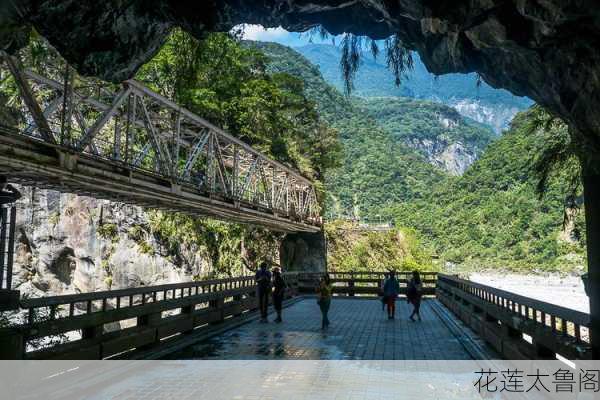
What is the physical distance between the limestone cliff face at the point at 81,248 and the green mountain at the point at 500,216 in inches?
2306

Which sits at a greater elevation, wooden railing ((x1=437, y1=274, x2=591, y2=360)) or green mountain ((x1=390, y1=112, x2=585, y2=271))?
green mountain ((x1=390, y1=112, x2=585, y2=271))

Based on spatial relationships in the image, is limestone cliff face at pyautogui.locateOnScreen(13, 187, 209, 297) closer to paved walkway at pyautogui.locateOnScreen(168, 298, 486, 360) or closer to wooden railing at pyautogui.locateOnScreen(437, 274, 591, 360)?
paved walkway at pyautogui.locateOnScreen(168, 298, 486, 360)

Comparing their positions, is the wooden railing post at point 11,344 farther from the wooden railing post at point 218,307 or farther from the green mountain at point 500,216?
the green mountain at point 500,216

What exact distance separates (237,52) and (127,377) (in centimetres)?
3300

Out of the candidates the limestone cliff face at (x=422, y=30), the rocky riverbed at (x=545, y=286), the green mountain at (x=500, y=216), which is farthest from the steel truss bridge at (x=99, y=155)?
the green mountain at (x=500, y=216)

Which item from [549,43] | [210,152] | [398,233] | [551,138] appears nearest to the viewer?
[549,43]

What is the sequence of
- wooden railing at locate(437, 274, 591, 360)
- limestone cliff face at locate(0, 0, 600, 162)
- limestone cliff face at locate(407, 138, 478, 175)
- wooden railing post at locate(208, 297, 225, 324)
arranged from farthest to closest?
1. limestone cliff face at locate(407, 138, 478, 175)
2. wooden railing post at locate(208, 297, 225, 324)
3. limestone cliff face at locate(0, 0, 600, 162)
4. wooden railing at locate(437, 274, 591, 360)

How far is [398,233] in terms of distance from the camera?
4966 centimetres

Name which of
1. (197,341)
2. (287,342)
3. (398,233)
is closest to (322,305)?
(287,342)

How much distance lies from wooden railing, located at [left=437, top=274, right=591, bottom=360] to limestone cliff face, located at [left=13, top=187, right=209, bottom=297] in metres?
20.3

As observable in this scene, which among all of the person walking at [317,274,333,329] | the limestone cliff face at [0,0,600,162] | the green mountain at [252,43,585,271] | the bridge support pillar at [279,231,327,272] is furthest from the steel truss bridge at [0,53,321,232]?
the green mountain at [252,43,585,271]

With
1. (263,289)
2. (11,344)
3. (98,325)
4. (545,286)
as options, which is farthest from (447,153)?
(11,344)

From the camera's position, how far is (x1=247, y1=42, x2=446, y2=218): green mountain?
364 ft

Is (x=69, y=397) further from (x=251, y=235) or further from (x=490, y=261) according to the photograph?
(x=490, y=261)
